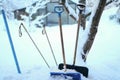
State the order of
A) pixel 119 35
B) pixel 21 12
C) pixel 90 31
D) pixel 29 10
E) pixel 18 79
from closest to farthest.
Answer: pixel 18 79 → pixel 90 31 → pixel 119 35 → pixel 29 10 → pixel 21 12

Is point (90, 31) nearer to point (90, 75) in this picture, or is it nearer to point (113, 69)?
point (90, 75)

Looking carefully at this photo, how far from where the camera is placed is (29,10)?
12898 millimetres

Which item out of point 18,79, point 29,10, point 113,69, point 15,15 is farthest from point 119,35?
point 18,79

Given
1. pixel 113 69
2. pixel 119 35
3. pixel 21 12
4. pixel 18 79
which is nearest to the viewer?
pixel 18 79

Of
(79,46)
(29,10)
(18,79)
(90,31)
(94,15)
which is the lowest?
(29,10)

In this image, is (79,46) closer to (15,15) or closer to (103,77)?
(103,77)

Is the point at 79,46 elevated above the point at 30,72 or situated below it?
above

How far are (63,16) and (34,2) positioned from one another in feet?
8.93

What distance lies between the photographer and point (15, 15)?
1531cm

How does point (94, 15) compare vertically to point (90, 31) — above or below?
above

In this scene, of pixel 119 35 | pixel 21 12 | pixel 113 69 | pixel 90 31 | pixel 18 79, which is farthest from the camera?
pixel 21 12

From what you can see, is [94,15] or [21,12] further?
[21,12]

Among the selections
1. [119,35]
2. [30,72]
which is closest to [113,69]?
[30,72]

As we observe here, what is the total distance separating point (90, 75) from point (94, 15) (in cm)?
102
